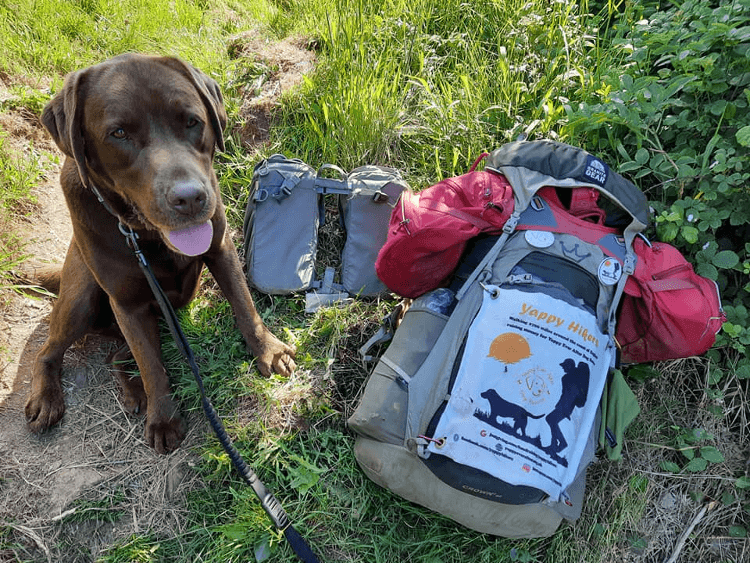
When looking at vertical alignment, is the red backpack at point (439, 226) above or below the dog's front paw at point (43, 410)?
above

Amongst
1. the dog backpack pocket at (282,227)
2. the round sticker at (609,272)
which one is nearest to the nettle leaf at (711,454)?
the round sticker at (609,272)

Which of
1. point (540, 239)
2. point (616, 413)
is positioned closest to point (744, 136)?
point (540, 239)

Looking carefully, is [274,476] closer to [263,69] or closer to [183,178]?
[183,178]

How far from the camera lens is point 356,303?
2.86 metres

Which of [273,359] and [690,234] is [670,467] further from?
[273,359]

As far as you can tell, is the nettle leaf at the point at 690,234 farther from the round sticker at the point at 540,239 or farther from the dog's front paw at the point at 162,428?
the dog's front paw at the point at 162,428

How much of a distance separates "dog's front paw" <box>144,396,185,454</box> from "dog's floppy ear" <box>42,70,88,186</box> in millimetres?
1004

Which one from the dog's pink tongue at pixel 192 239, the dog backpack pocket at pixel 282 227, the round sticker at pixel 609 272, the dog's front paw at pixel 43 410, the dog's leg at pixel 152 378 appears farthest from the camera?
the dog backpack pocket at pixel 282 227

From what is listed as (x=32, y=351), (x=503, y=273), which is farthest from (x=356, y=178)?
(x=32, y=351)

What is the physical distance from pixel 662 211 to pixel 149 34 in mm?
3604

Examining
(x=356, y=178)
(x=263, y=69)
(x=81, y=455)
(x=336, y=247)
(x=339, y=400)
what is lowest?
(x=81, y=455)

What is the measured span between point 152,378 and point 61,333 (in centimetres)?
51

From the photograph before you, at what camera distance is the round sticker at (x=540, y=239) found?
2.22 m

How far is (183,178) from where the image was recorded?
1.94 metres
